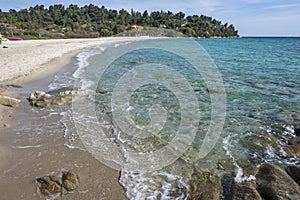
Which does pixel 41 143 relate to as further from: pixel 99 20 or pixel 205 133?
pixel 99 20

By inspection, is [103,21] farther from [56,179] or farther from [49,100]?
[56,179]

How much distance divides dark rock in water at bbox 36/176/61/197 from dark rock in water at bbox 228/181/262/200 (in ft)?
11.4

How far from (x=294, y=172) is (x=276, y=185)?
3.19 feet

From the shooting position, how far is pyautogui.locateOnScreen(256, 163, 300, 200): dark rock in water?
3.98m

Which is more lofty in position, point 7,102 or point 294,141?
point 7,102

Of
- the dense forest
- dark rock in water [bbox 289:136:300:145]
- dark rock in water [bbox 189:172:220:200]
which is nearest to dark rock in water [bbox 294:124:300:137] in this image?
dark rock in water [bbox 289:136:300:145]

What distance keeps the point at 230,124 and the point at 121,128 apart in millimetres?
4005

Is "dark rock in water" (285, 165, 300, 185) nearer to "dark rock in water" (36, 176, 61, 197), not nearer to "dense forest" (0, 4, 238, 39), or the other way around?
"dark rock in water" (36, 176, 61, 197)

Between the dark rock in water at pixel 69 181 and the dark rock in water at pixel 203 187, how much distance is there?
2.42 m

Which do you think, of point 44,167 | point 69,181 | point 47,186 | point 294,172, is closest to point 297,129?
point 294,172

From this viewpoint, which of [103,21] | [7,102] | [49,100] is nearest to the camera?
[7,102]

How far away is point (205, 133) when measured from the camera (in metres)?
7.06

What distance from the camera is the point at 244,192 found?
4090 mm

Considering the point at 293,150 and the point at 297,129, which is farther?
the point at 297,129
